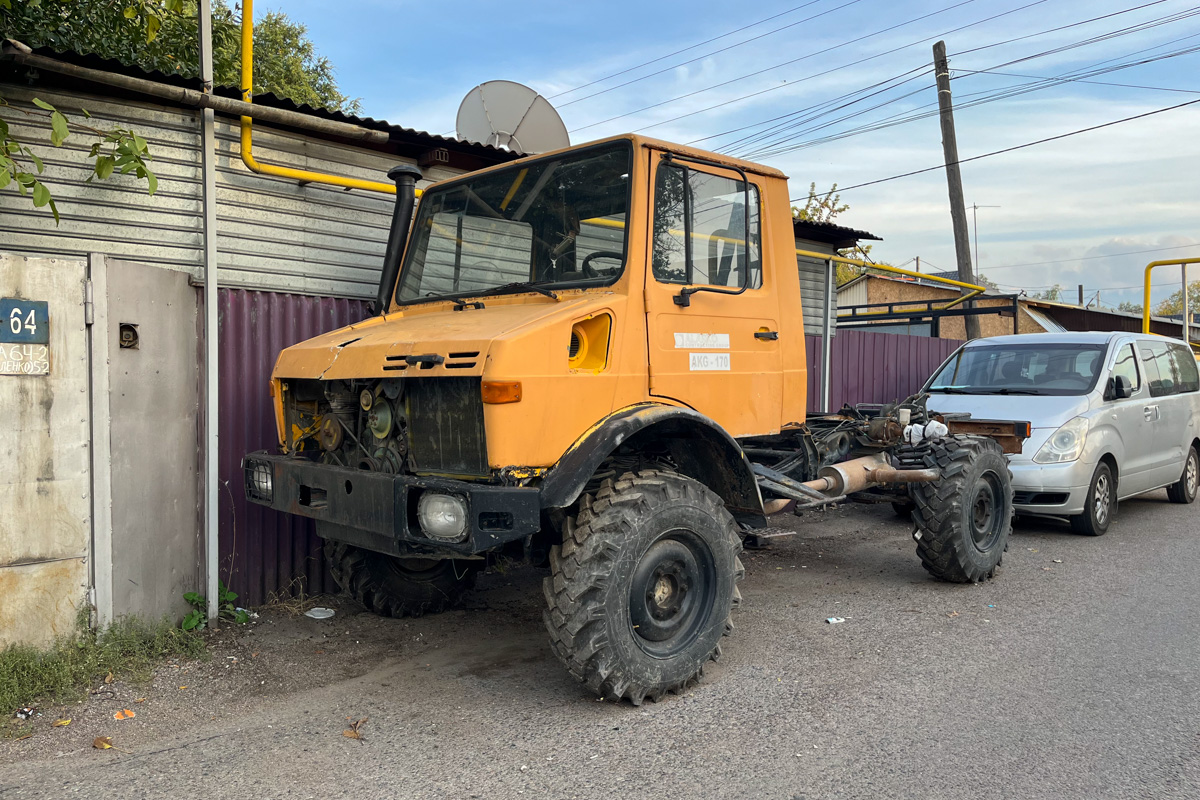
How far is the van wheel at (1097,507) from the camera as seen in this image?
7445 mm

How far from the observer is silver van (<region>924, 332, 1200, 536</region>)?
727 centimetres

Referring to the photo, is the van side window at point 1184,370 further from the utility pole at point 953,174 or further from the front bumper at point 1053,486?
the utility pole at point 953,174

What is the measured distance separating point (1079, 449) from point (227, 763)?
6.93 m

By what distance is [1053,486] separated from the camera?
23.6 ft

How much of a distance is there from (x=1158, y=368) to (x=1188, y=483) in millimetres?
1622

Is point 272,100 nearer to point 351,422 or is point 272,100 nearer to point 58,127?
point 58,127

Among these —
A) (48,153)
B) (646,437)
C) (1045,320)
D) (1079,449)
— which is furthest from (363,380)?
(1045,320)

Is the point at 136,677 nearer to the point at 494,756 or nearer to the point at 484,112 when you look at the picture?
the point at 494,756

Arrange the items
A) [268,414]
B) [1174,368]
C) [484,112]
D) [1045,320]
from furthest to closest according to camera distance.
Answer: [1045,320] → [1174,368] → [484,112] → [268,414]

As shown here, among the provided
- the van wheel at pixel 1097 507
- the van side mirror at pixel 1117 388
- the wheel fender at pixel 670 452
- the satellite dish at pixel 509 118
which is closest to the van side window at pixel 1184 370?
the van side mirror at pixel 1117 388

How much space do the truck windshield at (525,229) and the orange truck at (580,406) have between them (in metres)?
0.01

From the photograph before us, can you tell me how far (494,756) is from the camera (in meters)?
3.34

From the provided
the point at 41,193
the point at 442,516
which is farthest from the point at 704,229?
the point at 41,193

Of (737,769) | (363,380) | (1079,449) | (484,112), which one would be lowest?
(737,769)
